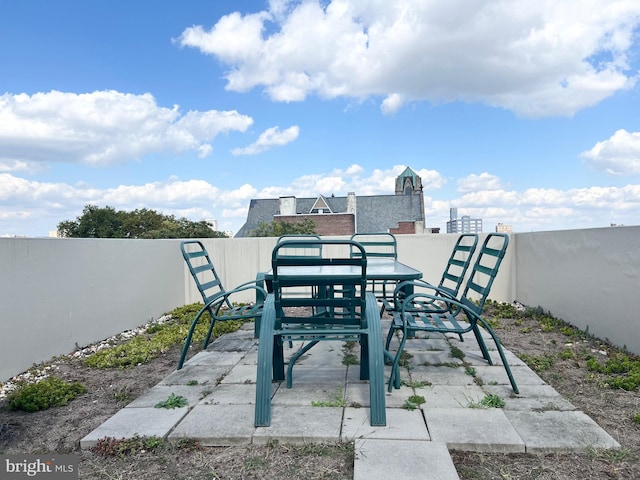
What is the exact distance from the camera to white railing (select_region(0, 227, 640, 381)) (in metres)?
3.50

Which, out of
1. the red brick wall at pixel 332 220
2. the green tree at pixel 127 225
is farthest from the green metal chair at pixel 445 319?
the red brick wall at pixel 332 220

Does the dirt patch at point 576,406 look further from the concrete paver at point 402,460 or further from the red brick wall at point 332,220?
the red brick wall at point 332,220

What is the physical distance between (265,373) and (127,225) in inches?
1158

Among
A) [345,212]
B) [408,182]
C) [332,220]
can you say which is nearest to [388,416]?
[332,220]

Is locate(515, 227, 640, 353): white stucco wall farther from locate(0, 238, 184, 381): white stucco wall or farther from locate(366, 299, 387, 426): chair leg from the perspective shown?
locate(0, 238, 184, 381): white stucco wall

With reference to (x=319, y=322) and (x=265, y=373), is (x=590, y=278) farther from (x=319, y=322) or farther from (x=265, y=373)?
(x=265, y=373)

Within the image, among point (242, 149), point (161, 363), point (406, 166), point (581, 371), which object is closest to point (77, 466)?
point (161, 363)

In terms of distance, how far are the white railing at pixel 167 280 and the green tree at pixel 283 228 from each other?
83.6ft

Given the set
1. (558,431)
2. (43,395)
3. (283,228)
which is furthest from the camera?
(283,228)

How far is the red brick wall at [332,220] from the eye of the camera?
3575 cm

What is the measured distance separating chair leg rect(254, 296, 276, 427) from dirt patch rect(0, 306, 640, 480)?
20 centimetres

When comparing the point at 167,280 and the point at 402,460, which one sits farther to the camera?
the point at 167,280

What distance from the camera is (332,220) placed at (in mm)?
36031

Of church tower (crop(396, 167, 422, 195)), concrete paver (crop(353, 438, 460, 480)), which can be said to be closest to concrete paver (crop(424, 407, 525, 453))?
concrete paver (crop(353, 438, 460, 480))
